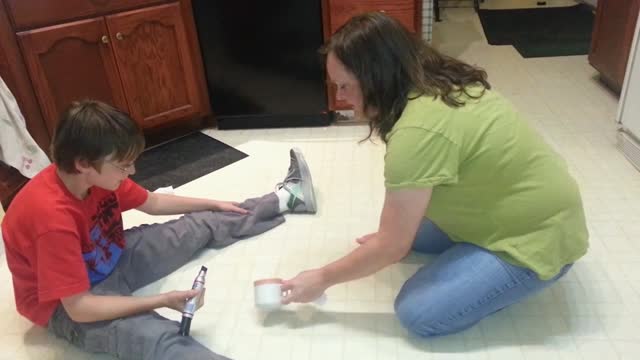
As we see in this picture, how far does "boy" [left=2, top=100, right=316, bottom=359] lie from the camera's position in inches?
44.6

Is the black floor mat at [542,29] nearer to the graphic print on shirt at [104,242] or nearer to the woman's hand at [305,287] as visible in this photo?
the woman's hand at [305,287]

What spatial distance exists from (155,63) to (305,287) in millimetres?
1290

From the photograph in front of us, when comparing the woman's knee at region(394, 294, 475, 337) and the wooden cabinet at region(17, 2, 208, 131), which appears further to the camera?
the wooden cabinet at region(17, 2, 208, 131)

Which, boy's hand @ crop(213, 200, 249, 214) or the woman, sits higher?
the woman

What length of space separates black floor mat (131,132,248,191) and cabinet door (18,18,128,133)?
0.29m

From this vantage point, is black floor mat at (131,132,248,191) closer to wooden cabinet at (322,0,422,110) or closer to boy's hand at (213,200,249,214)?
boy's hand at (213,200,249,214)

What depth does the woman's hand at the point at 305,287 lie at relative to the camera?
1.26 meters

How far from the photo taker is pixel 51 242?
1.12 metres

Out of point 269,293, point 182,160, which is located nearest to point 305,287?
point 269,293

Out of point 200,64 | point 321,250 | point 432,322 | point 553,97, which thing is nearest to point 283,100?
point 200,64

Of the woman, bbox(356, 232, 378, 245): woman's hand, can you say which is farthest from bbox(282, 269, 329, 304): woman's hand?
bbox(356, 232, 378, 245): woman's hand

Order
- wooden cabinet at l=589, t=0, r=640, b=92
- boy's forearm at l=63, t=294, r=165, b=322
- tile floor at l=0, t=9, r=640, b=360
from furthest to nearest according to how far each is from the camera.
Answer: wooden cabinet at l=589, t=0, r=640, b=92 < tile floor at l=0, t=9, r=640, b=360 < boy's forearm at l=63, t=294, r=165, b=322

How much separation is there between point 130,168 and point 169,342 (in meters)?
0.38

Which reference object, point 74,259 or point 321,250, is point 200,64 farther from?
point 74,259
